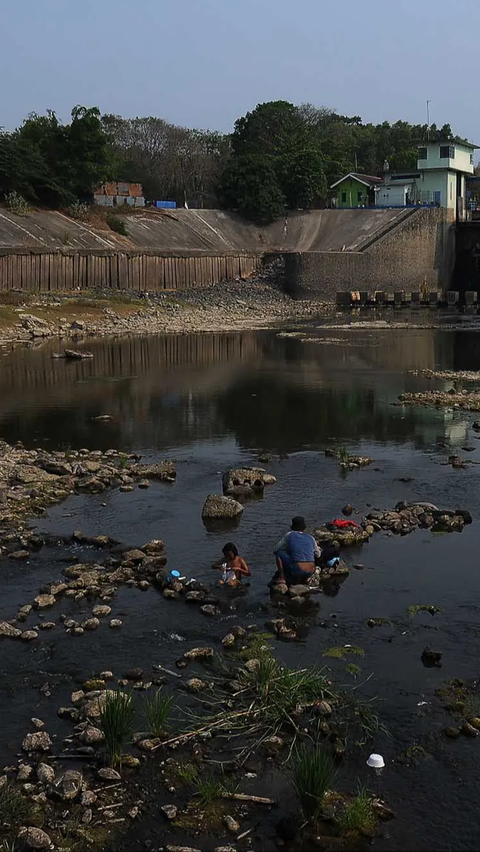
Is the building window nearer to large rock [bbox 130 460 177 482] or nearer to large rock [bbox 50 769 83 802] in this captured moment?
large rock [bbox 130 460 177 482]

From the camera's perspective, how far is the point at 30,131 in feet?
259

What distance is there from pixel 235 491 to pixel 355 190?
271 feet

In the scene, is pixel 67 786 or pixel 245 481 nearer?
pixel 67 786

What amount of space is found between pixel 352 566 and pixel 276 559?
1.64m

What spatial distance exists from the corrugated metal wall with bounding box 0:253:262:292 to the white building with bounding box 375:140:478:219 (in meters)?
19.4

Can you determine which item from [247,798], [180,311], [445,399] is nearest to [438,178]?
[180,311]

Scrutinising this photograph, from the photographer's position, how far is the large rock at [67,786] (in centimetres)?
938

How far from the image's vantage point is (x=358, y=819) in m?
9.09

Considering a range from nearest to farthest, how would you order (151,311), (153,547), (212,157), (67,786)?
1. (67,786)
2. (153,547)
3. (151,311)
4. (212,157)

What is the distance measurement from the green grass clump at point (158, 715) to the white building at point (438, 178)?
84.4 m

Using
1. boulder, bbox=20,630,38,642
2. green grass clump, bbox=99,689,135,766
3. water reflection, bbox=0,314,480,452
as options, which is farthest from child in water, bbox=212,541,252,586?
water reflection, bbox=0,314,480,452

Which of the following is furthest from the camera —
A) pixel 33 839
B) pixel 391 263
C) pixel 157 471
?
pixel 391 263

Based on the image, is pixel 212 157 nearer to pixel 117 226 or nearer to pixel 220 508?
pixel 117 226

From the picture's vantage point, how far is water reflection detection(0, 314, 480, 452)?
28438 millimetres
